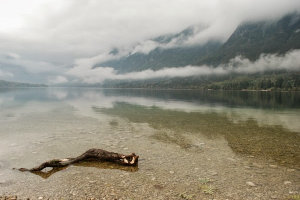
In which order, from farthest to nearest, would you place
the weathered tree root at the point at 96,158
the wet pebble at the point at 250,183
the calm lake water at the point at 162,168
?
the weathered tree root at the point at 96,158
the wet pebble at the point at 250,183
the calm lake water at the point at 162,168

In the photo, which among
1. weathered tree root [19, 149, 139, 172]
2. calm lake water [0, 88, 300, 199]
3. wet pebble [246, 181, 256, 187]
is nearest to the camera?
calm lake water [0, 88, 300, 199]

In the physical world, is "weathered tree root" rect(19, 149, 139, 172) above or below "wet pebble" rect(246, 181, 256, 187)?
above

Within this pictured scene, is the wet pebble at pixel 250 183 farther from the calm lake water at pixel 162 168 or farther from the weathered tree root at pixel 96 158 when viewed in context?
→ the weathered tree root at pixel 96 158

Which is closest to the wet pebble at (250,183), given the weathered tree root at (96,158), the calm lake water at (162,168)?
the calm lake water at (162,168)

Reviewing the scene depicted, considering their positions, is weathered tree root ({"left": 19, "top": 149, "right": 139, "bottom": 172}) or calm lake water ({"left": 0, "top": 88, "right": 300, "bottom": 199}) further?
weathered tree root ({"left": 19, "top": 149, "right": 139, "bottom": 172})

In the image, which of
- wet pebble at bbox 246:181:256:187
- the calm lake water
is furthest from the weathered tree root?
wet pebble at bbox 246:181:256:187

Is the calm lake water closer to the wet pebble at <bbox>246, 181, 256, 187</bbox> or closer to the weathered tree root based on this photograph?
the wet pebble at <bbox>246, 181, 256, 187</bbox>

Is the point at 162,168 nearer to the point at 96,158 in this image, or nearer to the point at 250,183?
the point at 96,158

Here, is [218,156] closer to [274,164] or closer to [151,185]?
[274,164]

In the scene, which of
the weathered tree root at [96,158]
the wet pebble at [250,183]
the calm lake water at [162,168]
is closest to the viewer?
the calm lake water at [162,168]

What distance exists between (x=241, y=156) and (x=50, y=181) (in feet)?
48.5

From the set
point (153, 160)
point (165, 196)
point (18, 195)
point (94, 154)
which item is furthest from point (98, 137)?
point (165, 196)

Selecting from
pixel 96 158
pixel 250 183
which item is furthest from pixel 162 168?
pixel 250 183

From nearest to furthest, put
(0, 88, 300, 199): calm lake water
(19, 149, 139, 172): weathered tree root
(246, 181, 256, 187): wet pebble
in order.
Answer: (0, 88, 300, 199): calm lake water < (246, 181, 256, 187): wet pebble < (19, 149, 139, 172): weathered tree root
